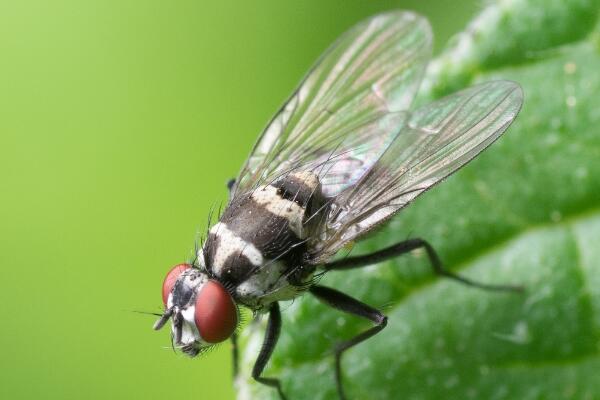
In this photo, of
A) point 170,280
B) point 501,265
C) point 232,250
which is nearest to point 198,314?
point 170,280

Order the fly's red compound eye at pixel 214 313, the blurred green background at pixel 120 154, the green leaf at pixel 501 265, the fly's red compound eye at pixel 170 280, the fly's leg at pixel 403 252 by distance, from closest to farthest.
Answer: the fly's red compound eye at pixel 214 313
the fly's red compound eye at pixel 170 280
the green leaf at pixel 501 265
the fly's leg at pixel 403 252
the blurred green background at pixel 120 154

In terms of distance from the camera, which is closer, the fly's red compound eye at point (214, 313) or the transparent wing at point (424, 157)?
the fly's red compound eye at point (214, 313)

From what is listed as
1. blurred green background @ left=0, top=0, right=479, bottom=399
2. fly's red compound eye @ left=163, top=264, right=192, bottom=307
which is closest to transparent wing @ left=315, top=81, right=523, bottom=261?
fly's red compound eye @ left=163, top=264, right=192, bottom=307

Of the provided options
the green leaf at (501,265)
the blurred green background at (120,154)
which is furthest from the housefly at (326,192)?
the blurred green background at (120,154)

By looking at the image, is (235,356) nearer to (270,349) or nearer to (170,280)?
(270,349)

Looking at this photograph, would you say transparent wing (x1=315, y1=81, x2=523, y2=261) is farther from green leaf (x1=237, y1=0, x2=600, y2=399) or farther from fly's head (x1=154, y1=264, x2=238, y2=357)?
fly's head (x1=154, y1=264, x2=238, y2=357)

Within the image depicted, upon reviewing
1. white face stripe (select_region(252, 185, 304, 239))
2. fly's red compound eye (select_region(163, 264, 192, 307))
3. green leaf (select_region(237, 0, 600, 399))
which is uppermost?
fly's red compound eye (select_region(163, 264, 192, 307))

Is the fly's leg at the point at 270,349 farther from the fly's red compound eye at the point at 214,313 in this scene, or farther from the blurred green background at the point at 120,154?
the blurred green background at the point at 120,154
